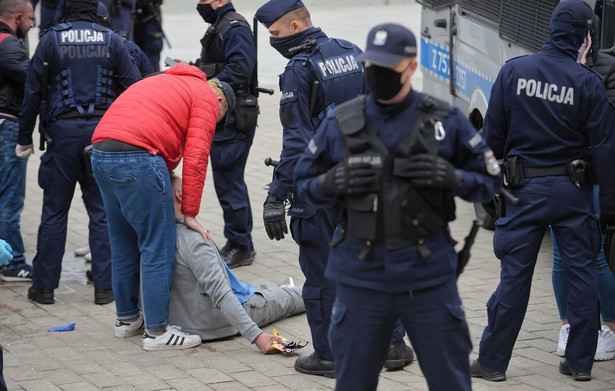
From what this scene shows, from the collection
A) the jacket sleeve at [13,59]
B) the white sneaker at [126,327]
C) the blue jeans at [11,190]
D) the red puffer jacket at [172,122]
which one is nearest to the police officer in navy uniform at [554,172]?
the red puffer jacket at [172,122]

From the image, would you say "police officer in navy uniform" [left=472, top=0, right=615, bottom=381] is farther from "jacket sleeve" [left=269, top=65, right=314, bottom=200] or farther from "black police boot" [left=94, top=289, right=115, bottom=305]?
"black police boot" [left=94, top=289, right=115, bottom=305]


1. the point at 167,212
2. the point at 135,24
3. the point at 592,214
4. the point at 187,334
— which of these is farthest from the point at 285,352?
the point at 135,24

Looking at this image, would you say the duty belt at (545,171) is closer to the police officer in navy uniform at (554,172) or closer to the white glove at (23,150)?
the police officer in navy uniform at (554,172)

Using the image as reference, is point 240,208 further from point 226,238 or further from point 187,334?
point 187,334

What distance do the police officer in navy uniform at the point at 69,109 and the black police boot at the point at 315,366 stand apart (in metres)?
1.90

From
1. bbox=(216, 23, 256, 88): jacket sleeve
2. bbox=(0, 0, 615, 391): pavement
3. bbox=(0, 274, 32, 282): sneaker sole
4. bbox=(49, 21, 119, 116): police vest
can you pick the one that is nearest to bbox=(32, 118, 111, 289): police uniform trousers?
bbox=(49, 21, 119, 116): police vest

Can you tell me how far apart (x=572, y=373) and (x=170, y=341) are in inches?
87.4

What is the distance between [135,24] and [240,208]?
6.62 m

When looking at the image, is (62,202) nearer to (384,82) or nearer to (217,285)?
(217,285)

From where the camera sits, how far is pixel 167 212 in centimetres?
585

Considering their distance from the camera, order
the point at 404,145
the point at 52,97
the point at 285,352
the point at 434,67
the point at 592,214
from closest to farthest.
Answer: the point at 404,145
the point at 592,214
the point at 285,352
the point at 52,97
the point at 434,67

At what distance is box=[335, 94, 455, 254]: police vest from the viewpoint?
12.5ft

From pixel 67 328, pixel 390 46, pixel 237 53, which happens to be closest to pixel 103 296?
pixel 67 328

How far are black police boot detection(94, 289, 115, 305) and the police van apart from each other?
3.04m
